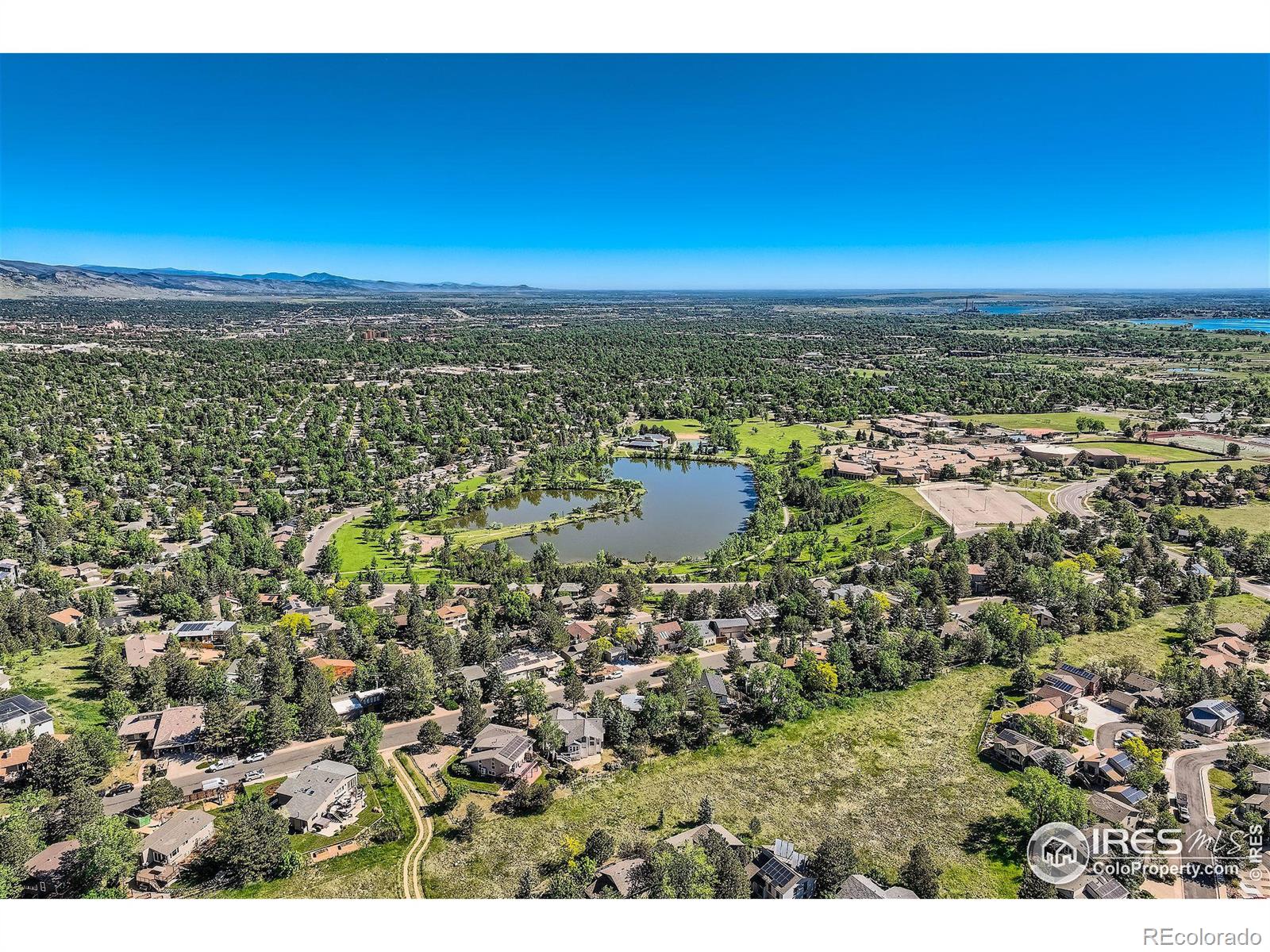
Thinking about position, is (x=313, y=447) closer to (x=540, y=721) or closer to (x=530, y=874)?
(x=540, y=721)

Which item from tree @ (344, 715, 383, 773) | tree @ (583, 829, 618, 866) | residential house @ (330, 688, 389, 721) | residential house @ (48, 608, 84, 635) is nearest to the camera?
tree @ (583, 829, 618, 866)

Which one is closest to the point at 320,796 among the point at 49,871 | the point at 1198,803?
the point at 49,871

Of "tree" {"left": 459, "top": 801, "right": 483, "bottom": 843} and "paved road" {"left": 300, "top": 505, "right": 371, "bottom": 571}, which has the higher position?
"paved road" {"left": 300, "top": 505, "right": 371, "bottom": 571}

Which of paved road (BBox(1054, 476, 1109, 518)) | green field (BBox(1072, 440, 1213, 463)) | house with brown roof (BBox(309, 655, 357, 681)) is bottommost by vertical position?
house with brown roof (BBox(309, 655, 357, 681))

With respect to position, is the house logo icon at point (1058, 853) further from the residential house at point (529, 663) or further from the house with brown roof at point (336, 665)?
the house with brown roof at point (336, 665)

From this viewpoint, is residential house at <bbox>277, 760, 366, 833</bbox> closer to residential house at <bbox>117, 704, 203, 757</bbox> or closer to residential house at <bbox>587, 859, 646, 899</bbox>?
residential house at <bbox>117, 704, 203, 757</bbox>

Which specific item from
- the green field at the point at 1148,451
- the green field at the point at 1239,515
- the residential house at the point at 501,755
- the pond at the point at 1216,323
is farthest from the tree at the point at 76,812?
the pond at the point at 1216,323

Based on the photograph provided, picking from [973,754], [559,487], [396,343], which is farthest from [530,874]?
[396,343]

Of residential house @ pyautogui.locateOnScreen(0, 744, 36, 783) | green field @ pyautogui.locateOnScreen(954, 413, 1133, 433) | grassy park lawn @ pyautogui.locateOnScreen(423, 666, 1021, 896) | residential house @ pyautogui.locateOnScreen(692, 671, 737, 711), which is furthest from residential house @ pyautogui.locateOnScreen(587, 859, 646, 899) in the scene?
green field @ pyautogui.locateOnScreen(954, 413, 1133, 433)
